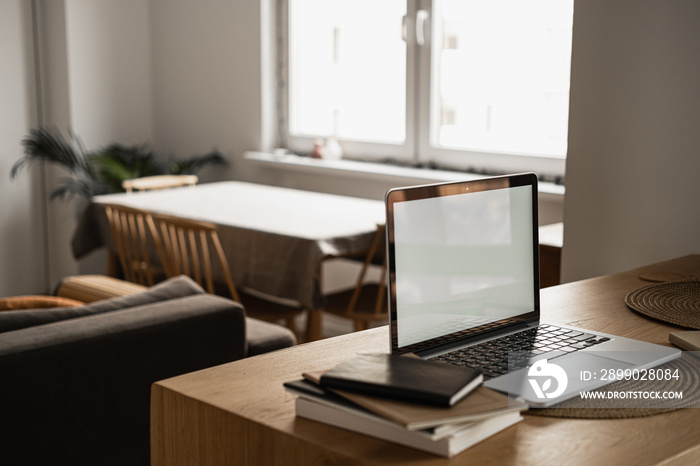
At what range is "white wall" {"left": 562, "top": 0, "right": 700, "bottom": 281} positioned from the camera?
190 centimetres

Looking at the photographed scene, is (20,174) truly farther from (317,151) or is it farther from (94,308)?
(94,308)

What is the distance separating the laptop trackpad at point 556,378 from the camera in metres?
1.01

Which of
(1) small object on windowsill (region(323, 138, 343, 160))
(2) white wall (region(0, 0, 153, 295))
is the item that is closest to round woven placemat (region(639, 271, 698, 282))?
(1) small object on windowsill (region(323, 138, 343, 160))

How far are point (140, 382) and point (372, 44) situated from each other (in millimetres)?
2814

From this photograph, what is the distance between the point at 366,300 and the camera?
3.33 meters

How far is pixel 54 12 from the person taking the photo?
16.3ft

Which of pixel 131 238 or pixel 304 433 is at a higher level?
pixel 304 433

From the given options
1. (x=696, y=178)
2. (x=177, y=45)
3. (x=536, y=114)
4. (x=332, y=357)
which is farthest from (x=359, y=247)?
(x=177, y=45)

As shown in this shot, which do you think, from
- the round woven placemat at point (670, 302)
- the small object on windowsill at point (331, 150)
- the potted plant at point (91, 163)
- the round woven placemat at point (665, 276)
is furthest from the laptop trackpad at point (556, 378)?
the potted plant at point (91, 163)

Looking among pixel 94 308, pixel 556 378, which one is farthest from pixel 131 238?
pixel 556 378

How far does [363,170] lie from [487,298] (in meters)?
2.94

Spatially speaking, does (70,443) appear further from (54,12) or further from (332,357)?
(54,12)

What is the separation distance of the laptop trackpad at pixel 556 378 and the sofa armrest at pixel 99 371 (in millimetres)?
1085

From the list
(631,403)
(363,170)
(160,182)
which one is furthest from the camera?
(160,182)
